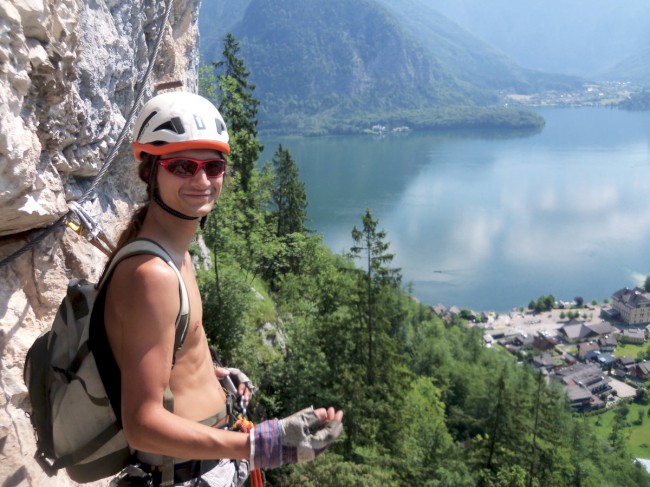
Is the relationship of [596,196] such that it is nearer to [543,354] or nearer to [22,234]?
[543,354]

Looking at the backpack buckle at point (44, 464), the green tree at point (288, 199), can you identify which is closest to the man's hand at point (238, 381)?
the backpack buckle at point (44, 464)

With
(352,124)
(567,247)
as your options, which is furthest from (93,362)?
(352,124)

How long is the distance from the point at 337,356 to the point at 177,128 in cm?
1226

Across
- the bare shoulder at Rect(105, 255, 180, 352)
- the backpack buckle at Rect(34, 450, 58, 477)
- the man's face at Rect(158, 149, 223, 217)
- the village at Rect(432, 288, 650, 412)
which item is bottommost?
the village at Rect(432, 288, 650, 412)

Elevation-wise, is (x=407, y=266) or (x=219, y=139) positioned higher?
(x=219, y=139)

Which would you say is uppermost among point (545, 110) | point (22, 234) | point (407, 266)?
point (545, 110)

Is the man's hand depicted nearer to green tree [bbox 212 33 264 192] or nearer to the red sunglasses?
the red sunglasses

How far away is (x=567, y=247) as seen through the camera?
60938mm

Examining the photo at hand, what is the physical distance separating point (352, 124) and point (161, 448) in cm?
16687

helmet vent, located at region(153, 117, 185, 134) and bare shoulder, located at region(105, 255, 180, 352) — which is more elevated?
helmet vent, located at region(153, 117, 185, 134)

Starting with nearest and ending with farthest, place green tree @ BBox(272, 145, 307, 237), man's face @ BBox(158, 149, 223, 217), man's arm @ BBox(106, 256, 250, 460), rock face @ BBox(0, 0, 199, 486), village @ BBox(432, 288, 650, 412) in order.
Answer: man's arm @ BBox(106, 256, 250, 460) → man's face @ BBox(158, 149, 223, 217) → rock face @ BBox(0, 0, 199, 486) → green tree @ BBox(272, 145, 307, 237) → village @ BBox(432, 288, 650, 412)

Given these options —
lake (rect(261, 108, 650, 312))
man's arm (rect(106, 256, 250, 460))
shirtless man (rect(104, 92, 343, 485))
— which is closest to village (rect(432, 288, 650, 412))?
lake (rect(261, 108, 650, 312))

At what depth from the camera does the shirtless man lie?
1894 mm

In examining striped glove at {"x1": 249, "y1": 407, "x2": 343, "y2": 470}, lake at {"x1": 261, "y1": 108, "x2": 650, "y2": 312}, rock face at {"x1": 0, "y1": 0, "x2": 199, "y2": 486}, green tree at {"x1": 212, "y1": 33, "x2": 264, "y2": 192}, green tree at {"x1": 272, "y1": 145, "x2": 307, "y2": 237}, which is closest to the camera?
striped glove at {"x1": 249, "y1": 407, "x2": 343, "y2": 470}
